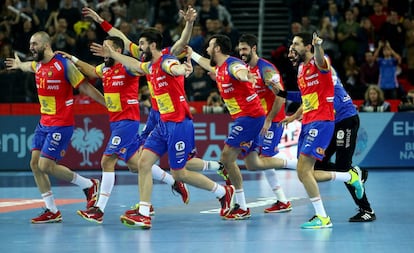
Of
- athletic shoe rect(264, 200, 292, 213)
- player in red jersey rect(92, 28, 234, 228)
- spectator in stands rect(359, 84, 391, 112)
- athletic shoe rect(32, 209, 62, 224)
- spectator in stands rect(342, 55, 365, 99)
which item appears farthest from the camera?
spectator in stands rect(342, 55, 365, 99)

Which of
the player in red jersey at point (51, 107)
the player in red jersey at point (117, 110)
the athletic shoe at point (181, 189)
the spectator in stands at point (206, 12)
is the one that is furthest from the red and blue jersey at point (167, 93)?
the spectator in stands at point (206, 12)

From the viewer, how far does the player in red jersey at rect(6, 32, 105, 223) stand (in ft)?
45.2

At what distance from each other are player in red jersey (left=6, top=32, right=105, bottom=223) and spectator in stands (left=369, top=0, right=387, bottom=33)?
13.6 meters

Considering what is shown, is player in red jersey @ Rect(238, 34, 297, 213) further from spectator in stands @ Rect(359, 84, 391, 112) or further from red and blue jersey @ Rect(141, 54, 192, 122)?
spectator in stands @ Rect(359, 84, 391, 112)

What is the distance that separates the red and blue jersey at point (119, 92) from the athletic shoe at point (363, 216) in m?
3.48

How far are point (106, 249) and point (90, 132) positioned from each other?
11132mm

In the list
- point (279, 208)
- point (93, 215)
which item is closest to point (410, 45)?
point (279, 208)

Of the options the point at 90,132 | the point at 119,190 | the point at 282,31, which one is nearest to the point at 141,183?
the point at 119,190

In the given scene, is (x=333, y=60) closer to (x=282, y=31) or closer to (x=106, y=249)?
(x=282, y=31)

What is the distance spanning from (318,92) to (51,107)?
12.7 feet

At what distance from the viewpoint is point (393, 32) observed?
25.1 metres

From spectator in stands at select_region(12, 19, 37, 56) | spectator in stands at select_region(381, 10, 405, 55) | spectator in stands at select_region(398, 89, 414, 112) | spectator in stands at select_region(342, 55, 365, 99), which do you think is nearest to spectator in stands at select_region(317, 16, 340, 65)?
spectator in stands at select_region(342, 55, 365, 99)

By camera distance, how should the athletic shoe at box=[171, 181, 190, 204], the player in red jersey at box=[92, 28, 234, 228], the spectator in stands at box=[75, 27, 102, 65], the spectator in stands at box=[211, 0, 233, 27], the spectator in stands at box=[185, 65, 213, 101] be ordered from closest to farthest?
the player in red jersey at box=[92, 28, 234, 228] → the athletic shoe at box=[171, 181, 190, 204] → the spectator in stands at box=[185, 65, 213, 101] → the spectator in stands at box=[75, 27, 102, 65] → the spectator in stands at box=[211, 0, 233, 27]

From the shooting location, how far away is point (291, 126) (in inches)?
860
